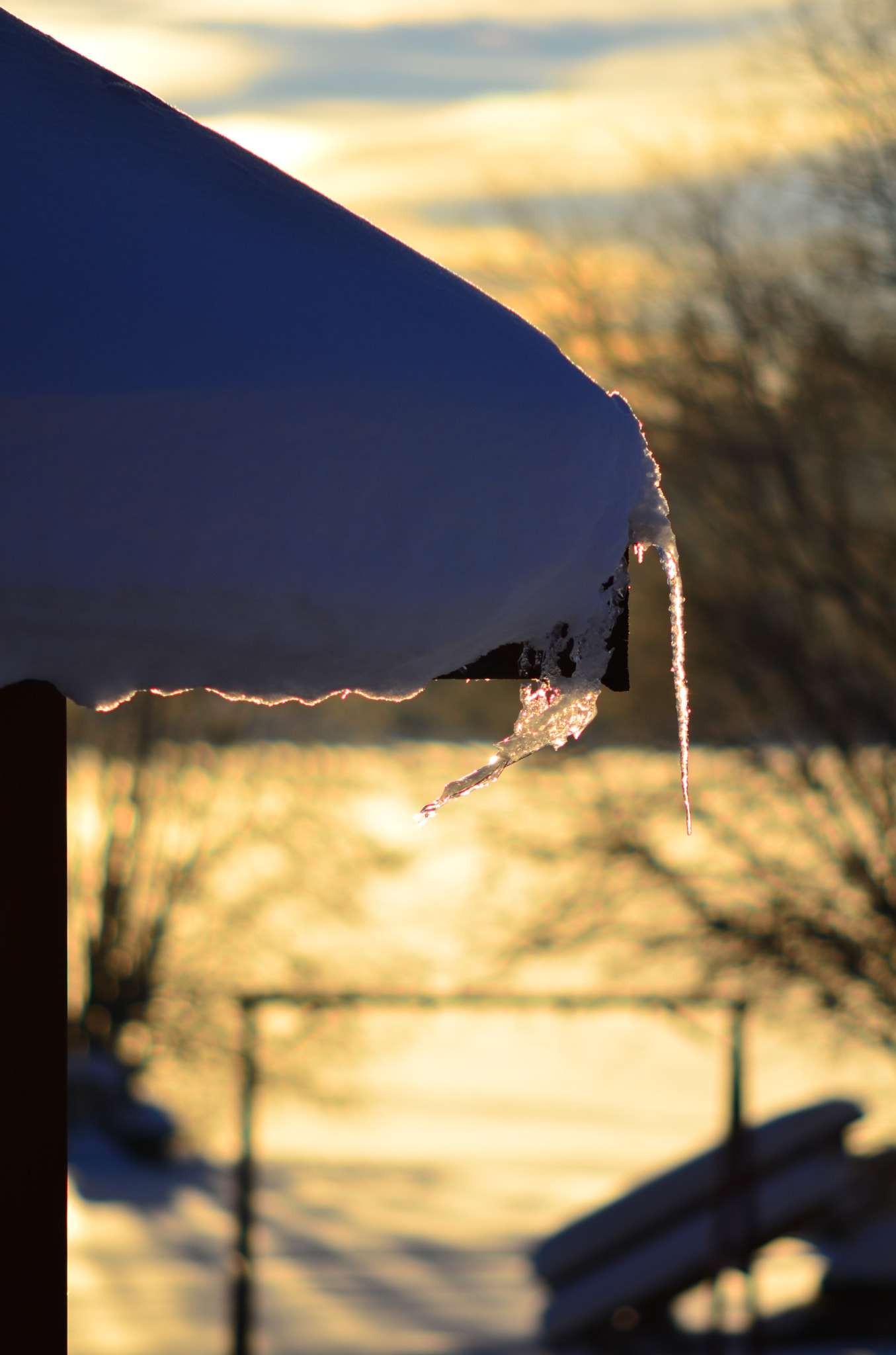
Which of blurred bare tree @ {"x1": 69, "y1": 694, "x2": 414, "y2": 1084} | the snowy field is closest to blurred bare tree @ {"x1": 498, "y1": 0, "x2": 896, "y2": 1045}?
the snowy field

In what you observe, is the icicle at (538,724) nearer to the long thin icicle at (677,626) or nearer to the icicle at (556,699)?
the icicle at (556,699)

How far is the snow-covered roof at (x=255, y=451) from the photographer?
4.14ft

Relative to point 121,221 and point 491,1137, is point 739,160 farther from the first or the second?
point 121,221

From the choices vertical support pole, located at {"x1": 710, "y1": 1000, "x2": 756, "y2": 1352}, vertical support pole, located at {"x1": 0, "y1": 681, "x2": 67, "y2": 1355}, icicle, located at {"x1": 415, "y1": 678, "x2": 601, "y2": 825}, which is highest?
vertical support pole, located at {"x1": 710, "y1": 1000, "x2": 756, "y2": 1352}

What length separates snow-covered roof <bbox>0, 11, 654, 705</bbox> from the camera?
1.26 m

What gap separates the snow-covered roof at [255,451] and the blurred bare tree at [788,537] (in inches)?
350

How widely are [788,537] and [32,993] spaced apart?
934cm

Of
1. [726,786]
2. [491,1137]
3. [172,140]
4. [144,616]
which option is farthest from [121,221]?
[491,1137]

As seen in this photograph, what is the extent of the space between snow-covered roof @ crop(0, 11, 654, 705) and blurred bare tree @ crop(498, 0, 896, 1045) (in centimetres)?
889

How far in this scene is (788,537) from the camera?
10.4 metres

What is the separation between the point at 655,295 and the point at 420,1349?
684cm

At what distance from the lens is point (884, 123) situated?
10.0m

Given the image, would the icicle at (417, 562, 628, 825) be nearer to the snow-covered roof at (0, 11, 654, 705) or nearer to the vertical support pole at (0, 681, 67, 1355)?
the snow-covered roof at (0, 11, 654, 705)

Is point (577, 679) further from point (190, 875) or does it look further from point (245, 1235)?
point (190, 875)
